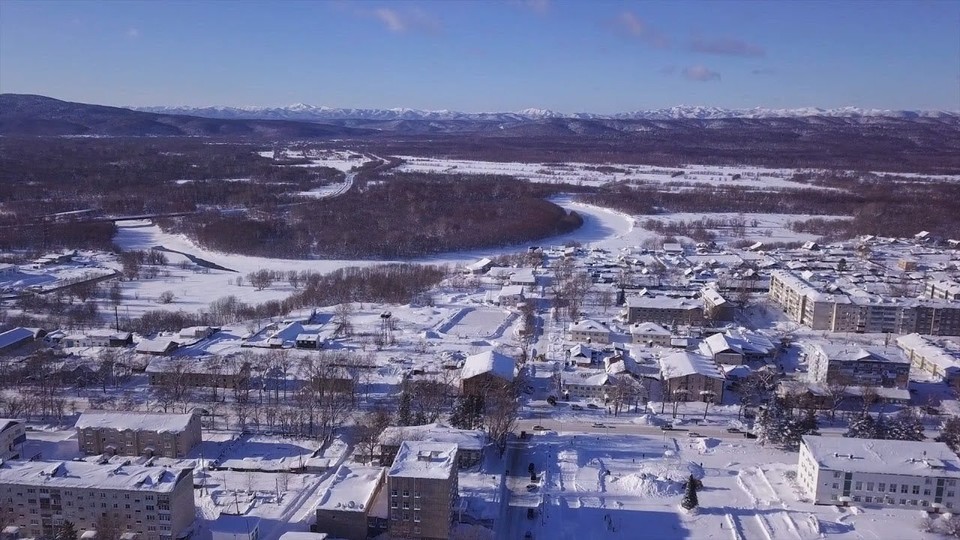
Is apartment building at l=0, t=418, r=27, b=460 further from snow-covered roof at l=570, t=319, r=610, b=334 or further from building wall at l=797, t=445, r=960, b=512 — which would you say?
building wall at l=797, t=445, r=960, b=512

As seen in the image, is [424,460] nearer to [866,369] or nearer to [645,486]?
[645,486]

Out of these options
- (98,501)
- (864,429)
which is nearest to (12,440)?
(98,501)

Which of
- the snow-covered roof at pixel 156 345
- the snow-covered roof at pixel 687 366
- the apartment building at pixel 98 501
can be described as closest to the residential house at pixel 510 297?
the snow-covered roof at pixel 687 366

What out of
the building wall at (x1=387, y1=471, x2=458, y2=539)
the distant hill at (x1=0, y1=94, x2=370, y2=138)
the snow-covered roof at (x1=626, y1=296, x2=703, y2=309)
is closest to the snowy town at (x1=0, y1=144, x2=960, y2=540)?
the building wall at (x1=387, y1=471, x2=458, y2=539)

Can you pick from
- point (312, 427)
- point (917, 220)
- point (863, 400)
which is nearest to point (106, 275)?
point (312, 427)

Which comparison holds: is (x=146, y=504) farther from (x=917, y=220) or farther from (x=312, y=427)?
(x=917, y=220)

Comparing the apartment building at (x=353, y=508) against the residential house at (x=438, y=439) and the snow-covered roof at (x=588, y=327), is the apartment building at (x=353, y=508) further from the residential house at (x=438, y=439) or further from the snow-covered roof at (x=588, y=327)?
the snow-covered roof at (x=588, y=327)
